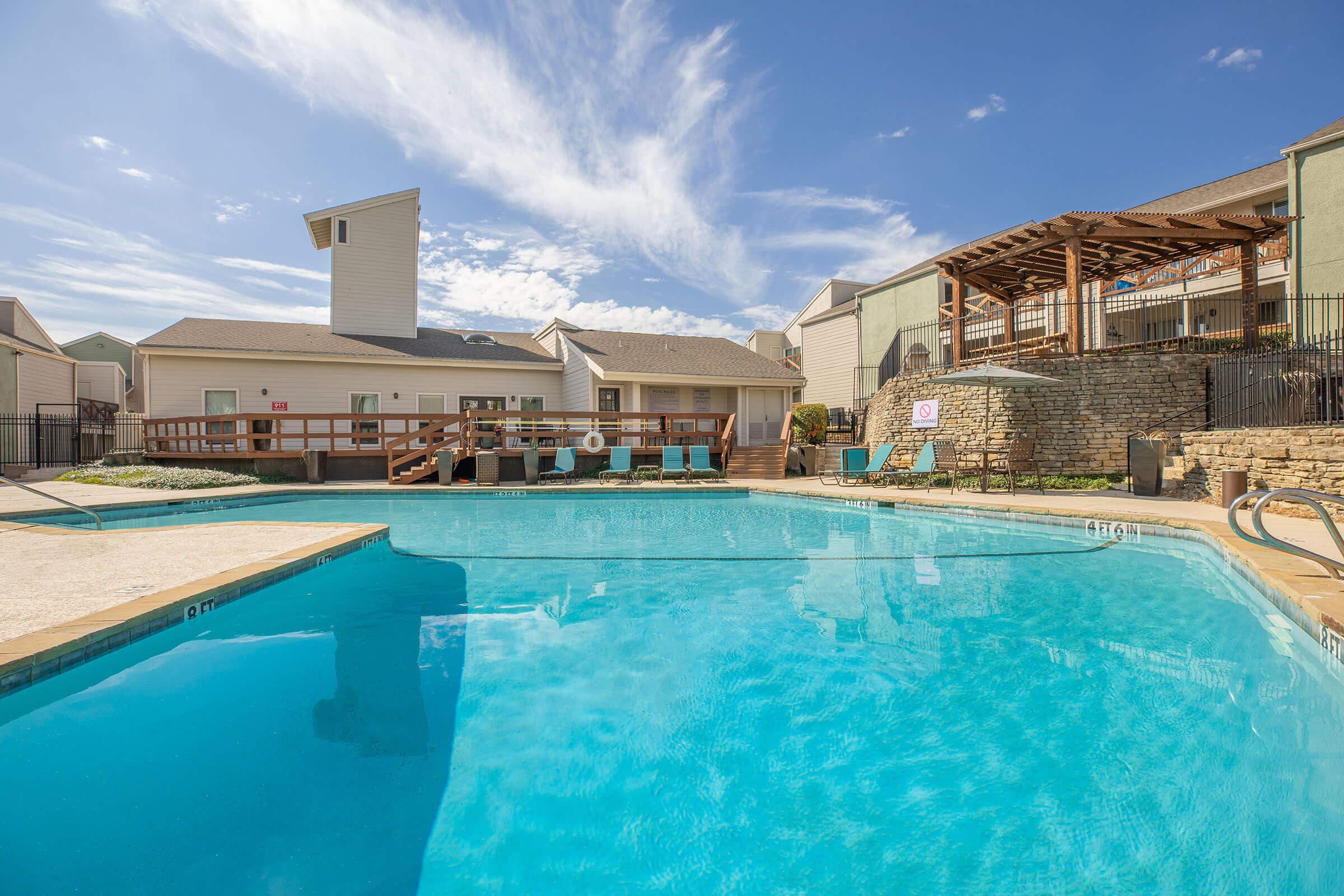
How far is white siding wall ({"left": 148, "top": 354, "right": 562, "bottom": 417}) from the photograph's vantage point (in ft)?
58.0

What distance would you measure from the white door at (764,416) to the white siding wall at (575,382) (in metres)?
5.45

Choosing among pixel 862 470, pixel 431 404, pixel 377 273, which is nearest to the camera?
pixel 862 470

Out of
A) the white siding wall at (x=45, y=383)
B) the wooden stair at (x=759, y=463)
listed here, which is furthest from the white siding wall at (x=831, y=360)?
the white siding wall at (x=45, y=383)

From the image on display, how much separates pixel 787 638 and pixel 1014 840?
2.18m

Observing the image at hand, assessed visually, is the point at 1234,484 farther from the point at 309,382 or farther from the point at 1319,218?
the point at 309,382

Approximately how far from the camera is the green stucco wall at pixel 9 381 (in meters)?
19.4

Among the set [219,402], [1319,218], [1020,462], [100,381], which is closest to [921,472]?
[1020,462]

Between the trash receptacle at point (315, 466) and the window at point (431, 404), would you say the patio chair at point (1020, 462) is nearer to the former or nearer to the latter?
the trash receptacle at point (315, 466)

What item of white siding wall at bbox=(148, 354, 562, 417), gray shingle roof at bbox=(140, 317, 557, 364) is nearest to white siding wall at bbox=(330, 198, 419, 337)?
gray shingle roof at bbox=(140, 317, 557, 364)

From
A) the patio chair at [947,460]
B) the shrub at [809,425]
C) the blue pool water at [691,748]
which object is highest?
the shrub at [809,425]

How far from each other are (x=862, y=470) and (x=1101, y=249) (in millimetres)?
7610

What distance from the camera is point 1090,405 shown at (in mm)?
12805

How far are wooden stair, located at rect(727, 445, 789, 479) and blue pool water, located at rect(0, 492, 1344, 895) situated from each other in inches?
449

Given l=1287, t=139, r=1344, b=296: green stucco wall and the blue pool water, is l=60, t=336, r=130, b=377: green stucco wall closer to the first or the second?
the blue pool water
